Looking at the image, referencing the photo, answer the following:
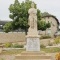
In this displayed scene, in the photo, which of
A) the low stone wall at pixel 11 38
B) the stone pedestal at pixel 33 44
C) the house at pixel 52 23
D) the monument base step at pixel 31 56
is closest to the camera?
the monument base step at pixel 31 56

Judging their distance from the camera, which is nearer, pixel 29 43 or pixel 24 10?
pixel 29 43

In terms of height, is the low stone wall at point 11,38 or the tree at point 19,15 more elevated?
the tree at point 19,15

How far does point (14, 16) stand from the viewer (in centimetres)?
4769

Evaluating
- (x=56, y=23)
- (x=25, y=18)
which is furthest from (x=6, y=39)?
(x=56, y=23)

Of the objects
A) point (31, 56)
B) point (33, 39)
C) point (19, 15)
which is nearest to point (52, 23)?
point (19, 15)

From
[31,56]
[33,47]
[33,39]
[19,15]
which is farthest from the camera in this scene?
[19,15]

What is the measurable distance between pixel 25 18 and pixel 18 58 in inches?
1084

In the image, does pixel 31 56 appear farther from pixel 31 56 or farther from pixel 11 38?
pixel 11 38

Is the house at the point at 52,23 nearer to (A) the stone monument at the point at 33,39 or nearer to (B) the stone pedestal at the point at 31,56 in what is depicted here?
(A) the stone monument at the point at 33,39

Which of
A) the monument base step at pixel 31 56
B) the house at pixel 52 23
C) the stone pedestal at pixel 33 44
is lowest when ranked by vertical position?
the monument base step at pixel 31 56

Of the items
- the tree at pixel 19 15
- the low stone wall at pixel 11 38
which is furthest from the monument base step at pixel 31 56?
the low stone wall at pixel 11 38

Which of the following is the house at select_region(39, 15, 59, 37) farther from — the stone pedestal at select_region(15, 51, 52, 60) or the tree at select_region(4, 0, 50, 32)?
the stone pedestal at select_region(15, 51, 52, 60)

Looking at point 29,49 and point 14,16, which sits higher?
point 14,16

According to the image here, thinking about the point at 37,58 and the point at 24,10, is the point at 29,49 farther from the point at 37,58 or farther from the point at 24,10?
the point at 24,10
